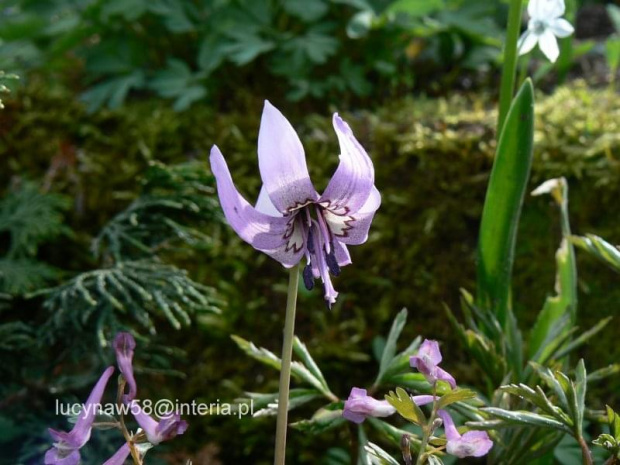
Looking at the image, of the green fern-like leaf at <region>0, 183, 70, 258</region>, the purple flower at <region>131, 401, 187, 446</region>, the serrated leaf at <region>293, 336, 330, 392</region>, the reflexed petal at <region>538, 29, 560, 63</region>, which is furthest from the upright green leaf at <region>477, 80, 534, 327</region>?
the green fern-like leaf at <region>0, 183, 70, 258</region>

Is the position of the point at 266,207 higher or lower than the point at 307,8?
higher

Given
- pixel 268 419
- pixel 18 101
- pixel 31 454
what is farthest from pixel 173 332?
pixel 18 101

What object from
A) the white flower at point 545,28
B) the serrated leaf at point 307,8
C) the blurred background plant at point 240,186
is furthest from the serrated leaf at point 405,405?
the serrated leaf at point 307,8

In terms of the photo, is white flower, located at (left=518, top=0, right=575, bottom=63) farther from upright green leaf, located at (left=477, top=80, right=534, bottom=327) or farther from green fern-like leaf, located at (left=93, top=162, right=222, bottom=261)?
green fern-like leaf, located at (left=93, top=162, right=222, bottom=261)

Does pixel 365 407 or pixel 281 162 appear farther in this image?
pixel 365 407

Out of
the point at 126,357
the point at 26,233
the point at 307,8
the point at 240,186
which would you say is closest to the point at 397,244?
the point at 240,186

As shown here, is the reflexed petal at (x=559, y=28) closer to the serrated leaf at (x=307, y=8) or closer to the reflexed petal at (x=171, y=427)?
the reflexed petal at (x=171, y=427)

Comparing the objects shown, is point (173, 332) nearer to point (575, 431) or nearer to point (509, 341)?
point (509, 341)

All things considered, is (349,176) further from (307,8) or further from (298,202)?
(307,8)
